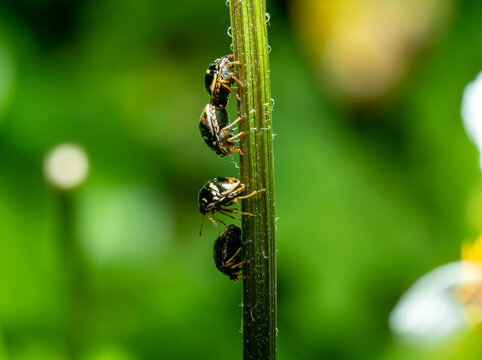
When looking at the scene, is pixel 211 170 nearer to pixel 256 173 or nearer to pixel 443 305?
pixel 443 305

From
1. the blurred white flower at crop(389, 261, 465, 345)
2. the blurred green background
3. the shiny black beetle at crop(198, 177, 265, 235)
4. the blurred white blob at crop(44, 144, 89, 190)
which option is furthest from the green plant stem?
the blurred white flower at crop(389, 261, 465, 345)

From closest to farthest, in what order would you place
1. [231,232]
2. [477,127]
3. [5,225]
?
[231,232] → [477,127] → [5,225]

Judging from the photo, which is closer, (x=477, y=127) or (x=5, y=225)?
→ (x=477, y=127)

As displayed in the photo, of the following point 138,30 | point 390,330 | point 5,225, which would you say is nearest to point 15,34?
point 138,30

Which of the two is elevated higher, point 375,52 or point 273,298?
point 375,52

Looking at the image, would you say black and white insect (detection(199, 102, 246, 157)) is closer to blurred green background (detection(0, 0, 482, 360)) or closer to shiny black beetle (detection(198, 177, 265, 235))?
shiny black beetle (detection(198, 177, 265, 235))

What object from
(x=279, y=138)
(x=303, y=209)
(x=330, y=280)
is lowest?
(x=330, y=280)

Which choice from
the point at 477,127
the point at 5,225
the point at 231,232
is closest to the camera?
the point at 231,232

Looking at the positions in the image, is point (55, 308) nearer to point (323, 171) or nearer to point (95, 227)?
point (95, 227)
